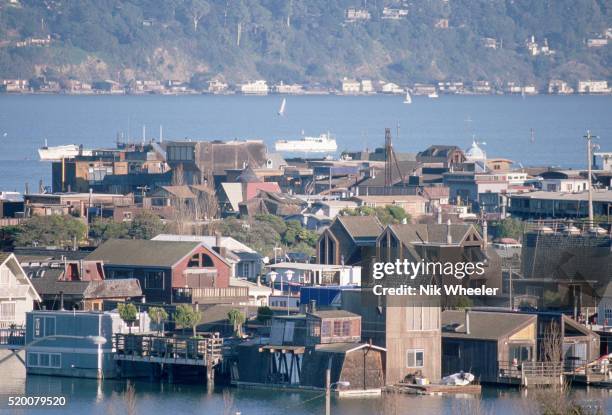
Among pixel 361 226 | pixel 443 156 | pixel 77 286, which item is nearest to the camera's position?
pixel 77 286

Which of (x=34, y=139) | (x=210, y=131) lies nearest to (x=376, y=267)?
(x=34, y=139)

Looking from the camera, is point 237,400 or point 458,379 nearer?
point 237,400

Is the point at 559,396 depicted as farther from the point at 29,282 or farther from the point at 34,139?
the point at 34,139

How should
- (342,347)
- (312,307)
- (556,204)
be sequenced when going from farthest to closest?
1. (556,204)
2. (312,307)
3. (342,347)

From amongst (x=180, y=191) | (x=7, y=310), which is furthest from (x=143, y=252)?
(x=180, y=191)

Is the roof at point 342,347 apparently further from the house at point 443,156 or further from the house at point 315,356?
the house at point 443,156

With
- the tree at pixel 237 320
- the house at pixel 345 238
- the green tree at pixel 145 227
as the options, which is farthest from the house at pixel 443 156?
the tree at pixel 237 320

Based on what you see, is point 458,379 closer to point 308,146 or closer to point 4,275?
point 4,275
